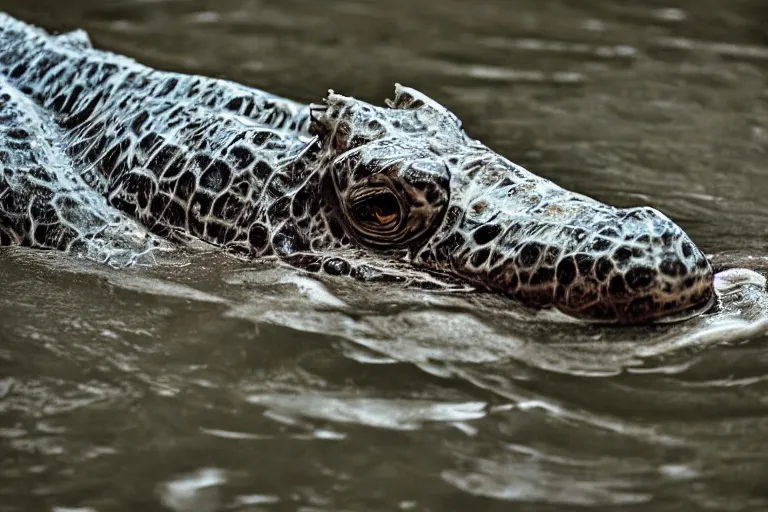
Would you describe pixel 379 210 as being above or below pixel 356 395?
above

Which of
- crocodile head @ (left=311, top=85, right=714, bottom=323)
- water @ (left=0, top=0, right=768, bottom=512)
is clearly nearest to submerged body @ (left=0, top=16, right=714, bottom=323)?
crocodile head @ (left=311, top=85, right=714, bottom=323)

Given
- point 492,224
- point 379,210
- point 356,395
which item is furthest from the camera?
point 379,210

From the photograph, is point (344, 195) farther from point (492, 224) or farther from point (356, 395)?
point (356, 395)

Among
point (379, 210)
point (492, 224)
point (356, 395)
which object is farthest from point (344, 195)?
point (356, 395)

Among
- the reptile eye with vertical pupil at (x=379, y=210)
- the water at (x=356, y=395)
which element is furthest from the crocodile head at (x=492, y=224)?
the water at (x=356, y=395)

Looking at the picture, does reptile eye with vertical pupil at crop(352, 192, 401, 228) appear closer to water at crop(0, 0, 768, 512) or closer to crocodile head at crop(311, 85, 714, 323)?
crocodile head at crop(311, 85, 714, 323)

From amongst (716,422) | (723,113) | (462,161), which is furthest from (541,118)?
(716,422)

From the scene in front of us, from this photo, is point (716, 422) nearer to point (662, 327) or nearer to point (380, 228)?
point (662, 327)

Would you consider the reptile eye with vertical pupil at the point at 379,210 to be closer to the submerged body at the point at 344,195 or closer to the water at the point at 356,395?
the submerged body at the point at 344,195
